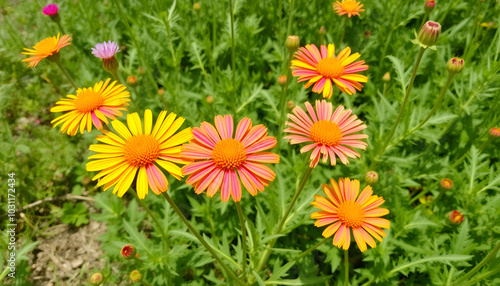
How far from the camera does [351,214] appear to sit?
5.02 feet

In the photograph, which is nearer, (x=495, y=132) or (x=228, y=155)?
(x=228, y=155)

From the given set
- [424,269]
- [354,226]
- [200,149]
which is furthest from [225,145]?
[424,269]

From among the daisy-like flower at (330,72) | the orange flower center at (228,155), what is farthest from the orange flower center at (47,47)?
the daisy-like flower at (330,72)

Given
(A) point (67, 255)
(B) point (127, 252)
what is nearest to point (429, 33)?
(B) point (127, 252)

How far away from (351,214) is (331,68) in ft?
2.89

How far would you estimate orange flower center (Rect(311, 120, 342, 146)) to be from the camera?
55.6 inches

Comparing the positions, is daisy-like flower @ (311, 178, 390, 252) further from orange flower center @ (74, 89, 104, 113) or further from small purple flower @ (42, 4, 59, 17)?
Answer: small purple flower @ (42, 4, 59, 17)

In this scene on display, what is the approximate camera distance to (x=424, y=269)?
7.12 ft

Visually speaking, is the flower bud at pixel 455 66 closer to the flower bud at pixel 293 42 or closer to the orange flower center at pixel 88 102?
the flower bud at pixel 293 42

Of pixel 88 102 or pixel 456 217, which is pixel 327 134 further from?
pixel 456 217

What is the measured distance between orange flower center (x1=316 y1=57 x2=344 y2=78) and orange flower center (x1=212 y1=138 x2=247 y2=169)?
0.83 m

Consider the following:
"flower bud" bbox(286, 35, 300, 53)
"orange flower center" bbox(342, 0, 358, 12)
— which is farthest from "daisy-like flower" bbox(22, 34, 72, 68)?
"orange flower center" bbox(342, 0, 358, 12)

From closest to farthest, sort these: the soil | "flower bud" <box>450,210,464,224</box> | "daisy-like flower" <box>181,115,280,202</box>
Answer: "daisy-like flower" <box>181,115,280,202</box> < "flower bud" <box>450,210,464,224</box> < the soil

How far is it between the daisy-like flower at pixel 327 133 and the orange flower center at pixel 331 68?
307 millimetres
